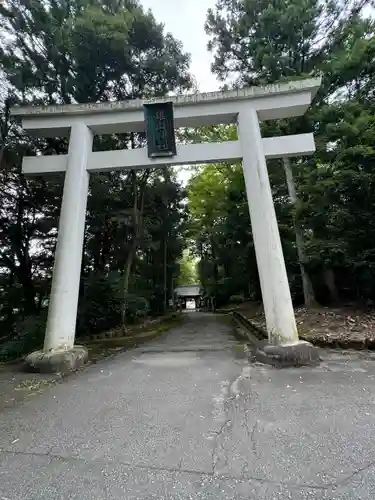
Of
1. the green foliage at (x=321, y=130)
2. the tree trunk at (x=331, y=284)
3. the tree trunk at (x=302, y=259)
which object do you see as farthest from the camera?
the tree trunk at (x=331, y=284)

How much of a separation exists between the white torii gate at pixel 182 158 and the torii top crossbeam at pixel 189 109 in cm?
2

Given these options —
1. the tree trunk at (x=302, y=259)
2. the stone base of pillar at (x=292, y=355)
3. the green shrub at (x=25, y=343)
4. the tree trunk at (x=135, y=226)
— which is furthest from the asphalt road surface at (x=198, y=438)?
the tree trunk at (x=135, y=226)

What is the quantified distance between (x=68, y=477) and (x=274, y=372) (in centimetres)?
289

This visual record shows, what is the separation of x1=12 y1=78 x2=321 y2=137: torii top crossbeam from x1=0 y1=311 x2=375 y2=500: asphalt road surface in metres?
4.43

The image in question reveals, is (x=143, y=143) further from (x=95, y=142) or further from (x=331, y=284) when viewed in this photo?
(x=331, y=284)

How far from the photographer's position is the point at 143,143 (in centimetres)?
1095

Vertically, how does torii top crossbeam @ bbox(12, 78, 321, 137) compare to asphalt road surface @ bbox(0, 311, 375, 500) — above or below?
above

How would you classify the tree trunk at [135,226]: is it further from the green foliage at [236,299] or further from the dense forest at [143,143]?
the green foliage at [236,299]

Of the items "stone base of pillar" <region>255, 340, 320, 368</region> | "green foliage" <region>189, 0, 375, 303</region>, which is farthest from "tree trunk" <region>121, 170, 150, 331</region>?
"stone base of pillar" <region>255, 340, 320, 368</region>

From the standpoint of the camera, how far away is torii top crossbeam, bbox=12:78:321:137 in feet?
16.8

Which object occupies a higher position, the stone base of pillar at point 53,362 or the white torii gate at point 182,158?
the white torii gate at point 182,158

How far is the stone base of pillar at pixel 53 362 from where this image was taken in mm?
4320

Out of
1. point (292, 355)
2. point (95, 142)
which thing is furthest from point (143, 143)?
point (292, 355)

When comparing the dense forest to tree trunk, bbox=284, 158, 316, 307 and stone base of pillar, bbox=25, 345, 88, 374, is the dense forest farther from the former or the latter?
stone base of pillar, bbox=25, 345, 88, 374
